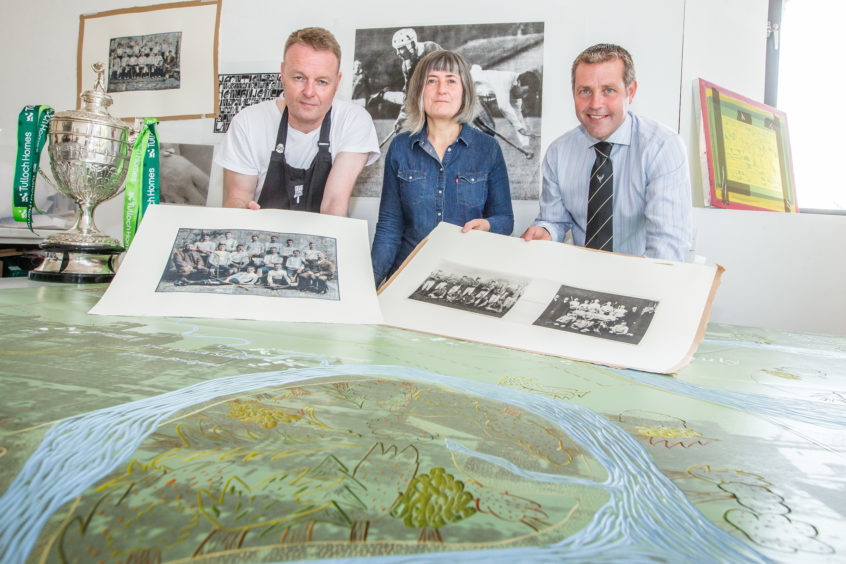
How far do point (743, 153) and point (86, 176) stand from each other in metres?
1.47

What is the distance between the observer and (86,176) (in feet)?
3.26

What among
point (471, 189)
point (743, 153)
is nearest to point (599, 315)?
point (471, 189)

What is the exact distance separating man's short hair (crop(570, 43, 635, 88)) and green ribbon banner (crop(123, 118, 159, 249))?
3.11 feet

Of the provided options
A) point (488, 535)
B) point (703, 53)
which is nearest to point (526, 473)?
point (488, 535)

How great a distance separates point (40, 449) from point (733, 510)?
275mm

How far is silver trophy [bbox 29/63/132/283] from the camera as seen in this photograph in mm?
884

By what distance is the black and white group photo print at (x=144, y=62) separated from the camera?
5.47ft

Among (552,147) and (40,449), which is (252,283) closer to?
(40,449)

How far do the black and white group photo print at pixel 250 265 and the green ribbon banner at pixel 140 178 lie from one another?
357mm

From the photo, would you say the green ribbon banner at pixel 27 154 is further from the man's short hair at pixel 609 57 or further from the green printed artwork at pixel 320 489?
the man's short hair at pixel 609 57

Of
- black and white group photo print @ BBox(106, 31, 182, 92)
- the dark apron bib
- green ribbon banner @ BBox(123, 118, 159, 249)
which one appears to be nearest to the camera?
green ribbon banner @ BBox(123, 118, 159, 249)

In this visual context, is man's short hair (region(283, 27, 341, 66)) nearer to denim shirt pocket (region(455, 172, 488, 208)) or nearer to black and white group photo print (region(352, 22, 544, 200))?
black and white group photo print (region(352, 22, 544, 200))

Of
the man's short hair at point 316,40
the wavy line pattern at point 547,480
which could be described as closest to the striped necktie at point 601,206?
the man's short hair at point 316,40

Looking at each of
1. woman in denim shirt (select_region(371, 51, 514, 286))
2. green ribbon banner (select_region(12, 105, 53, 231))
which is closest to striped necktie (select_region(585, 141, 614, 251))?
Result: woman in denim shirt (select_region(371, 51, 514, 286))
